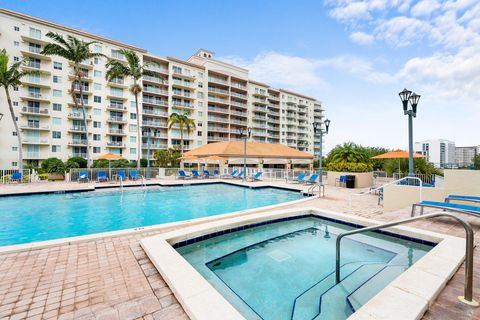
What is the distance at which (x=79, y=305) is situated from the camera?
274 cm

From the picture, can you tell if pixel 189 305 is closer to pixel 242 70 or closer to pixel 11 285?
pixel 11 285

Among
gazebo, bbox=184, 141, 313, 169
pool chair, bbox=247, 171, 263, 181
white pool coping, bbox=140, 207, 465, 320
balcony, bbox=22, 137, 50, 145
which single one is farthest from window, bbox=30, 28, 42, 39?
white pool coping, bbox=140, 207, 465, 320

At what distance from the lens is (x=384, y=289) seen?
292 centimetres

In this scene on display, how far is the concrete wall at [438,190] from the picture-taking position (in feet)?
23.5

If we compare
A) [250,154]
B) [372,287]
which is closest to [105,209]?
[372,287]

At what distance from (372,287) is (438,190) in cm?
593

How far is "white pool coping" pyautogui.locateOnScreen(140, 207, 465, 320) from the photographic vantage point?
2463mm

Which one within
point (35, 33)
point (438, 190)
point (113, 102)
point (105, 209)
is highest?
point (35, 33)

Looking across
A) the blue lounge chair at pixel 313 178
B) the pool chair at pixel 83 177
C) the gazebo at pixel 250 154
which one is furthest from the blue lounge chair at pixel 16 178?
the blue lounge chair at pixel 313 178

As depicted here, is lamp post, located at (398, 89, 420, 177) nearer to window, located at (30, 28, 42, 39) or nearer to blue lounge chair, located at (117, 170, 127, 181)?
blue lounge chair, located at (117, 170, 127, 181)

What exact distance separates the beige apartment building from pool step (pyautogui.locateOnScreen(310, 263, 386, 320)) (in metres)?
20.8

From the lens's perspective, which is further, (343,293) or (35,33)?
(35,33)

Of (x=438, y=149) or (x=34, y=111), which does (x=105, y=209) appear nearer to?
(x=34, y=111)

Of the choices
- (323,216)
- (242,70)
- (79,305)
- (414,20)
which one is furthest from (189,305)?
(242,70)
